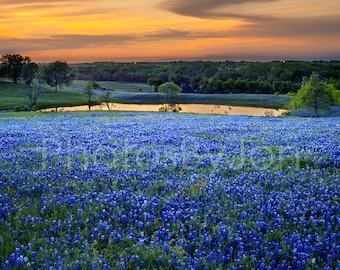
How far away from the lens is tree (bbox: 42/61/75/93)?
132375 mm

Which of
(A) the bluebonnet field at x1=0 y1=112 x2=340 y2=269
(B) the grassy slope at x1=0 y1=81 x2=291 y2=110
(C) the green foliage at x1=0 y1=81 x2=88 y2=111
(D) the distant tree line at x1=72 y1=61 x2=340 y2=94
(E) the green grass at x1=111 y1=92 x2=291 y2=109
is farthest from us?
(D) the distant tree line at x1=72 y1=61 x2=340 y2=94

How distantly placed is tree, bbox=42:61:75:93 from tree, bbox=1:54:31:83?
9512 mm

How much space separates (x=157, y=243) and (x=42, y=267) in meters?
1.49

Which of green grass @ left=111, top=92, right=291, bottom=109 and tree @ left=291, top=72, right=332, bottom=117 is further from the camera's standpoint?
green grass @ left=111, top=92, right=291, bottom=109

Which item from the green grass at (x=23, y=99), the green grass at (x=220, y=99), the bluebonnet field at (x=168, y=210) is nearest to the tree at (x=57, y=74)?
the green grass at (x=23, y=99)

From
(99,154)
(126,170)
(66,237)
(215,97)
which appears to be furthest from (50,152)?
(215,97)

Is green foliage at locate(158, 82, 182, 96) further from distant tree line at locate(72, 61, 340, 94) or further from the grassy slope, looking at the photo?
distant tree line at locate(72, 61, 340, 94)

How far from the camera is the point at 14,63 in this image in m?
135

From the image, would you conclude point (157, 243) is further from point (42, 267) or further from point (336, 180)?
point (336, 180)

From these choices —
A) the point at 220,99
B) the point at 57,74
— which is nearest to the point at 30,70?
the point at 57,74

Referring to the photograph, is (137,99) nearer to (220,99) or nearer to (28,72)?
(220,99)

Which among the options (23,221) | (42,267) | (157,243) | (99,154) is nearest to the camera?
(42,267)

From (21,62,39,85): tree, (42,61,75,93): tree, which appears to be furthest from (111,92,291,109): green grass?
(21,62,39,85): tree

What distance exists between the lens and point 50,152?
10.9 metres
